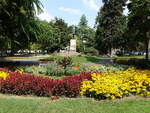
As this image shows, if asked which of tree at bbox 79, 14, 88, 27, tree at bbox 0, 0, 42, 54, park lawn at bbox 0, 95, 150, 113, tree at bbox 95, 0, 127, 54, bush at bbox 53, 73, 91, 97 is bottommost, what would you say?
park lawn at bbox 0, 95, 150, 113

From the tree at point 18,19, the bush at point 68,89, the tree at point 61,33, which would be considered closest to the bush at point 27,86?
the bush at point 68,89

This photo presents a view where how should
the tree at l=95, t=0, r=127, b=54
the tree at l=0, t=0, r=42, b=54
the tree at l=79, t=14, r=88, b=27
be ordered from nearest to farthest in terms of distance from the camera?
the tree at l=0, t=0, r=42, b=54, the tree at l=95, t=0, r=127, b=54, the tree at l=79, t=14, r=88, b=27

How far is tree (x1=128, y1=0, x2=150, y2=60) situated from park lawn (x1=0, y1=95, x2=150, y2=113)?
11.2 meters

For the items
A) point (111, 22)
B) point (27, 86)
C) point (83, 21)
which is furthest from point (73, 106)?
point (83, 21)

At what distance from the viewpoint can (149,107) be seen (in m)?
5.98

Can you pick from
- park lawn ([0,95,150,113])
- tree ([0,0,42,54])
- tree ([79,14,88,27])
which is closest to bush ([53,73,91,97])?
park lawn ([0,95,150,113])

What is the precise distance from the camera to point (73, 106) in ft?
19.4

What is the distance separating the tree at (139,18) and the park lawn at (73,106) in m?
11.2

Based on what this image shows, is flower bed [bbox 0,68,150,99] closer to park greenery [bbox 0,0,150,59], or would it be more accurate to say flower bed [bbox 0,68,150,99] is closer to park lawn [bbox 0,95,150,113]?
park lawn [bbox 0,95,150,113]

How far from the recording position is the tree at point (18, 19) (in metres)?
13.5

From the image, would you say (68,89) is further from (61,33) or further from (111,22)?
(61,33)

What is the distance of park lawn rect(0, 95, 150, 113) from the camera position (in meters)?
5.56

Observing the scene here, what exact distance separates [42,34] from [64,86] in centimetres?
1123

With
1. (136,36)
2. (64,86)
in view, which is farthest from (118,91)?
(136,36)
